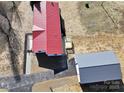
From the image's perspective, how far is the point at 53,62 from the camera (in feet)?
104

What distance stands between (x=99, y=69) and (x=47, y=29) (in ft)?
21.0

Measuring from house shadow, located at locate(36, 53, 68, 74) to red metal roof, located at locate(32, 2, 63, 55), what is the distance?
805 mm

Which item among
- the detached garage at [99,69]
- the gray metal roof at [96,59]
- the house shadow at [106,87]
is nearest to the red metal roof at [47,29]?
the gray metal roof at [96,59]

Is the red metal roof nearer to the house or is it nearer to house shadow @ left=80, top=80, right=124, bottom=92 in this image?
the house

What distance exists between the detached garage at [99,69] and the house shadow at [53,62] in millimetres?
2290

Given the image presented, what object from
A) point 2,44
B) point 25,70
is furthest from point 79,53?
point 2,44

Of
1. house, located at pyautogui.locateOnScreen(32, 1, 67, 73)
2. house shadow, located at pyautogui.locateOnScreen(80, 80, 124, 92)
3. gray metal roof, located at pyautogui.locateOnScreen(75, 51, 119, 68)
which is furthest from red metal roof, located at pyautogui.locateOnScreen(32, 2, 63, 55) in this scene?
house shadow, located at pyautogui.locateOnScreen(80, 80, 124, 92)

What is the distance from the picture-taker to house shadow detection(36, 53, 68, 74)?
31547 mm

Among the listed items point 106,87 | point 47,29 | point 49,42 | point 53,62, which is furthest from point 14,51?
point 106,87

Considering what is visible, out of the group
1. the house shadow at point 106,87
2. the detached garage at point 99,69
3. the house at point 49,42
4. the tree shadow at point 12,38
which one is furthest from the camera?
the tree shadow at point 12,38

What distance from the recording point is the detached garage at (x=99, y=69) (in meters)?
28.9

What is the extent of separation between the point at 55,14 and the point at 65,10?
2.50 m

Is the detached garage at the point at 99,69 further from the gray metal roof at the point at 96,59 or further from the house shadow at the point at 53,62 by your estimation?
the house shadow at the point at 53,62

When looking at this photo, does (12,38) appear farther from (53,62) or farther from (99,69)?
(99,69)
